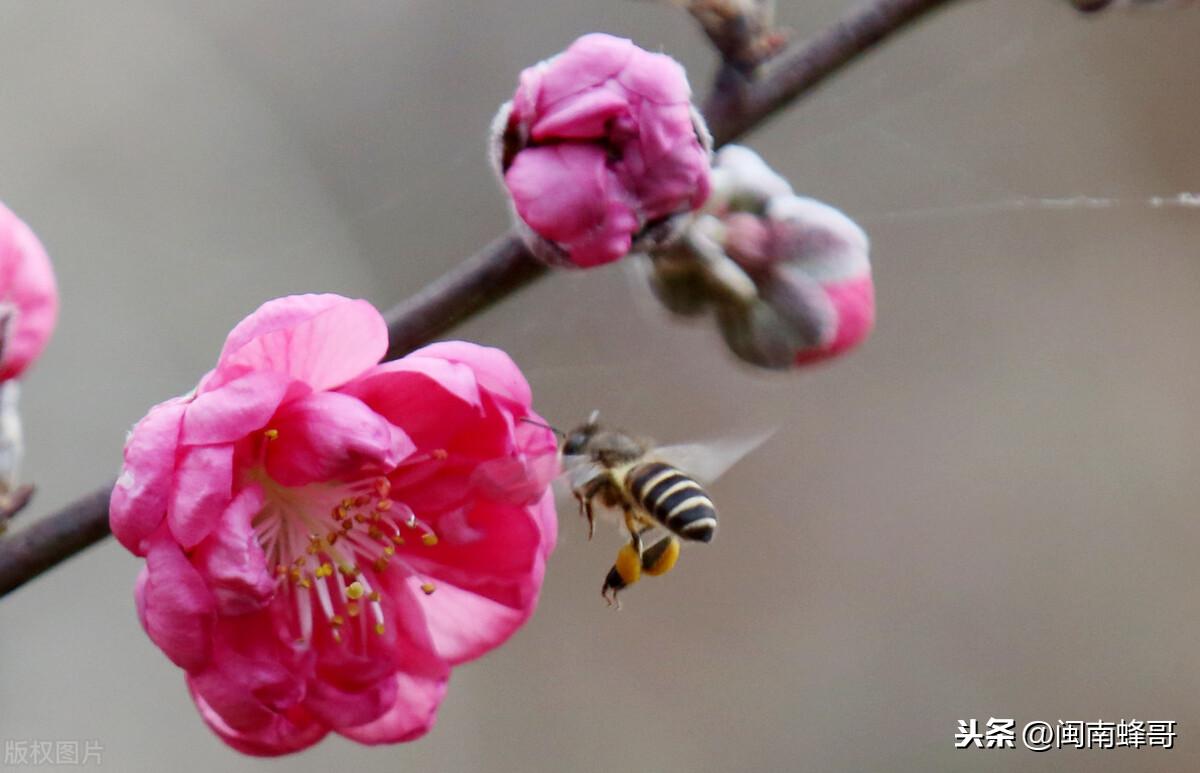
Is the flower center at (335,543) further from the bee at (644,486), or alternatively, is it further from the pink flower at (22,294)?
the pink flower at (22,294)

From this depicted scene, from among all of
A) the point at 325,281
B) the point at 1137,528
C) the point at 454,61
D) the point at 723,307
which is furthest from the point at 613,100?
the point at 1137,528

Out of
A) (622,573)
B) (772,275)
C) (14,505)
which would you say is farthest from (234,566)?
(772,275)

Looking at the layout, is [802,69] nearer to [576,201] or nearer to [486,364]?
[576,201]

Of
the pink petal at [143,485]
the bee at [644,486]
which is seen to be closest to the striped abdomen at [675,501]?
the bee at [644,486]

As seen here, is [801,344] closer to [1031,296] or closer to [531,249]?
[531,249]

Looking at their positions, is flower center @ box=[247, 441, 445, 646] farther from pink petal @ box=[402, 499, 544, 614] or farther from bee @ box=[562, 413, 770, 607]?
bee @ box=[562, 413, 770, 607]
